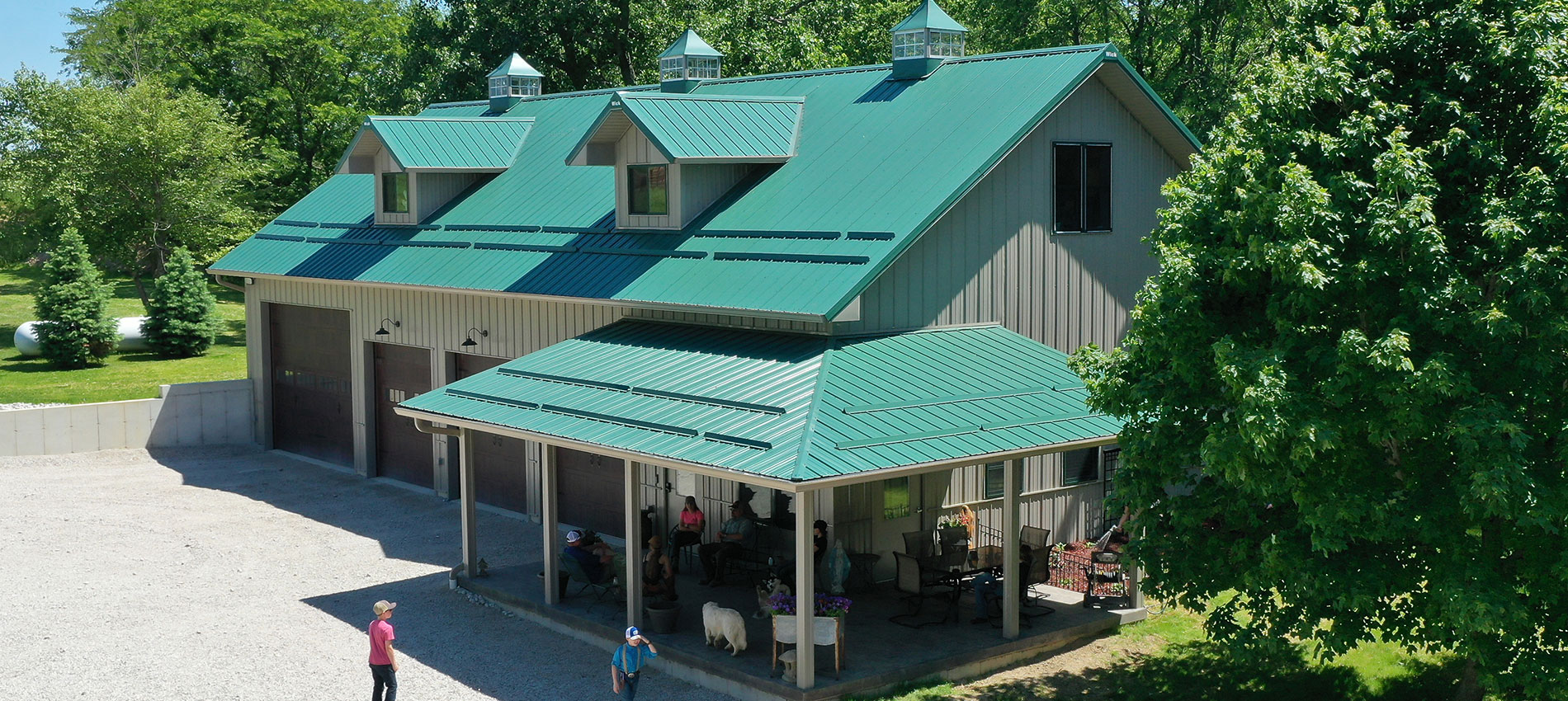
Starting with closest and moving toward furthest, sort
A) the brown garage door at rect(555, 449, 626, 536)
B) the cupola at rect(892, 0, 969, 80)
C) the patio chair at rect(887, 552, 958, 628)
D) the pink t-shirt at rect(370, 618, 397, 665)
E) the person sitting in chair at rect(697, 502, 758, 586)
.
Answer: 1. the pink t-shirt at rect(370, 618, 397, 665)
2. the patio chair at rect(887, 552, 958, 628)
3. the person sitting in chair at rect(697, 502, 758, 586)
4. the brown garage door at rect(555, 449, 626, 536)
5. the cupola at rect(892, 0, 969, 80)

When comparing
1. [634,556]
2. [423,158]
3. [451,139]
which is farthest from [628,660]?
[451,139]

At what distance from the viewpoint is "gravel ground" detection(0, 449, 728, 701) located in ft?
48.6

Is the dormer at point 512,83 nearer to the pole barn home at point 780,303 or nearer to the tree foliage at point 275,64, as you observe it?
the pole barn home at point 780,303

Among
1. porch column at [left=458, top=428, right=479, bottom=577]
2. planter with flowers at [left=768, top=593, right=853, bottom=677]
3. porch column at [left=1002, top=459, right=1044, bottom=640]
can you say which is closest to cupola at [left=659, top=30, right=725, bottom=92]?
porch column at [left=458, top=428, right=479, bottom=577]

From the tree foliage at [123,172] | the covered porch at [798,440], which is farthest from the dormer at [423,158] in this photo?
the tree foliage at [123,172]

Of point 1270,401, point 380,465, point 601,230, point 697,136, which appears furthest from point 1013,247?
point 380,465

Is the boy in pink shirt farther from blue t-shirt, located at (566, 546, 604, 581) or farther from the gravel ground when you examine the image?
blue t-shirt, located at (566, 546, 604, 581)

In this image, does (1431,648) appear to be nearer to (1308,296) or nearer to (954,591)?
(1308,296)

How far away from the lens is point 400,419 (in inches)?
997

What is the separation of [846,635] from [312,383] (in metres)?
16.0

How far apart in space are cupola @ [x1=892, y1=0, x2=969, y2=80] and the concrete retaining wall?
52.4 ft

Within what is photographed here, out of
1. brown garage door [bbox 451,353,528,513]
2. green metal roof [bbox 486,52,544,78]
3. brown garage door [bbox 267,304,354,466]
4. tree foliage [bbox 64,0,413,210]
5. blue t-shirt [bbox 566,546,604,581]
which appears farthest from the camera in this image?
tree foliage [bbox 64,0,413,210]

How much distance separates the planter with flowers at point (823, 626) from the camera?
1405cm

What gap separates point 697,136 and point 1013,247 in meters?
4.89
